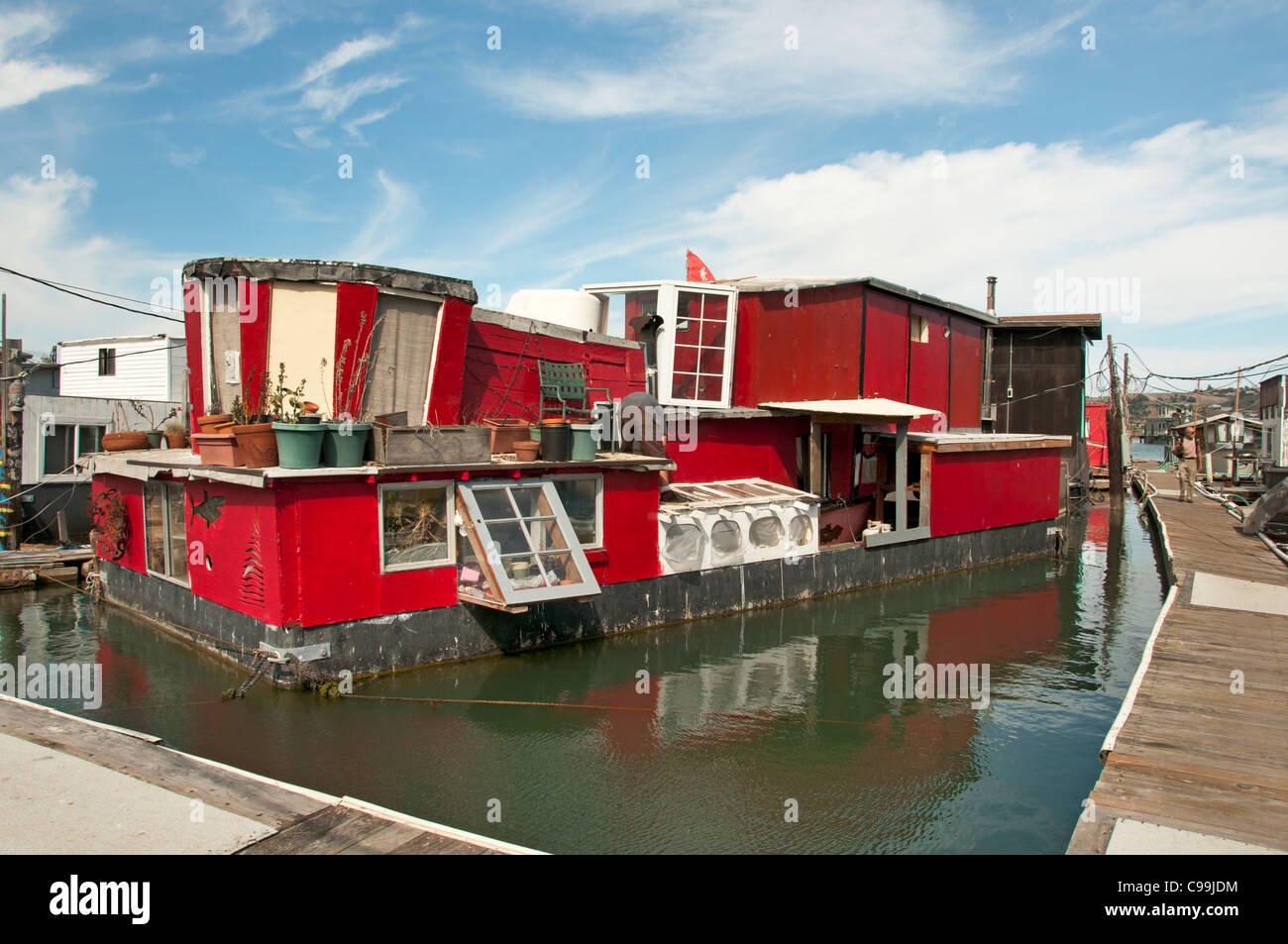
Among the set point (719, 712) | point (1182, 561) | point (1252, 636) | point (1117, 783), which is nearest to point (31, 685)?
point (719, 712)

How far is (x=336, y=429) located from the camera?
967 centimetres

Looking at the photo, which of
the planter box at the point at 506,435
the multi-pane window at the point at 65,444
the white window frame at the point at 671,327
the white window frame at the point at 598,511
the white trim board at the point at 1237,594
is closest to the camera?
the planter box at the point at 506,435

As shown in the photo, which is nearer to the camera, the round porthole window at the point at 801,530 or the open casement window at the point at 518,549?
the open casement window at the point at 518,549

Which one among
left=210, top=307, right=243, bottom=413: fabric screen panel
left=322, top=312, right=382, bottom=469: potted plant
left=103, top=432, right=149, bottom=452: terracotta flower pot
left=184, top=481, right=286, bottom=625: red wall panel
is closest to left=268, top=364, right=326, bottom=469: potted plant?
left=184, top=481, right=286, bottom=625: red wall panel

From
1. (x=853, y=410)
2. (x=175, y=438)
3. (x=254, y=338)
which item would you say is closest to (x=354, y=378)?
(x=254, y=338)

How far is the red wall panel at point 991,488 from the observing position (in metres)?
18.7

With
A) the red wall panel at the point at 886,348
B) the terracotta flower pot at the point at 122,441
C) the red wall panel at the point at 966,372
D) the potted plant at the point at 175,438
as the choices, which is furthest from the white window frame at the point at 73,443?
the red wall panel at the point at 966,372

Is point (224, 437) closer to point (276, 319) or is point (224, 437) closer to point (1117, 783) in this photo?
point (276, 319)

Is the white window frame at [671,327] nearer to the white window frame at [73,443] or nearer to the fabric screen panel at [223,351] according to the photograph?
the fabric screen panel at [223,351]

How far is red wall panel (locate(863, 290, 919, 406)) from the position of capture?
19.2m

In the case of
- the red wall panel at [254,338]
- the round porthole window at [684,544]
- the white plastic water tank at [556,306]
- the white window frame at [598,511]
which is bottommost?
the round porthole window at [684,544]

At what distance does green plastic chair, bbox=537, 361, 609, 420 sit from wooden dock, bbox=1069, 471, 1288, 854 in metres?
8.92

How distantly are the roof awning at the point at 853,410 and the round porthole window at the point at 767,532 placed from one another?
2.91 metres
